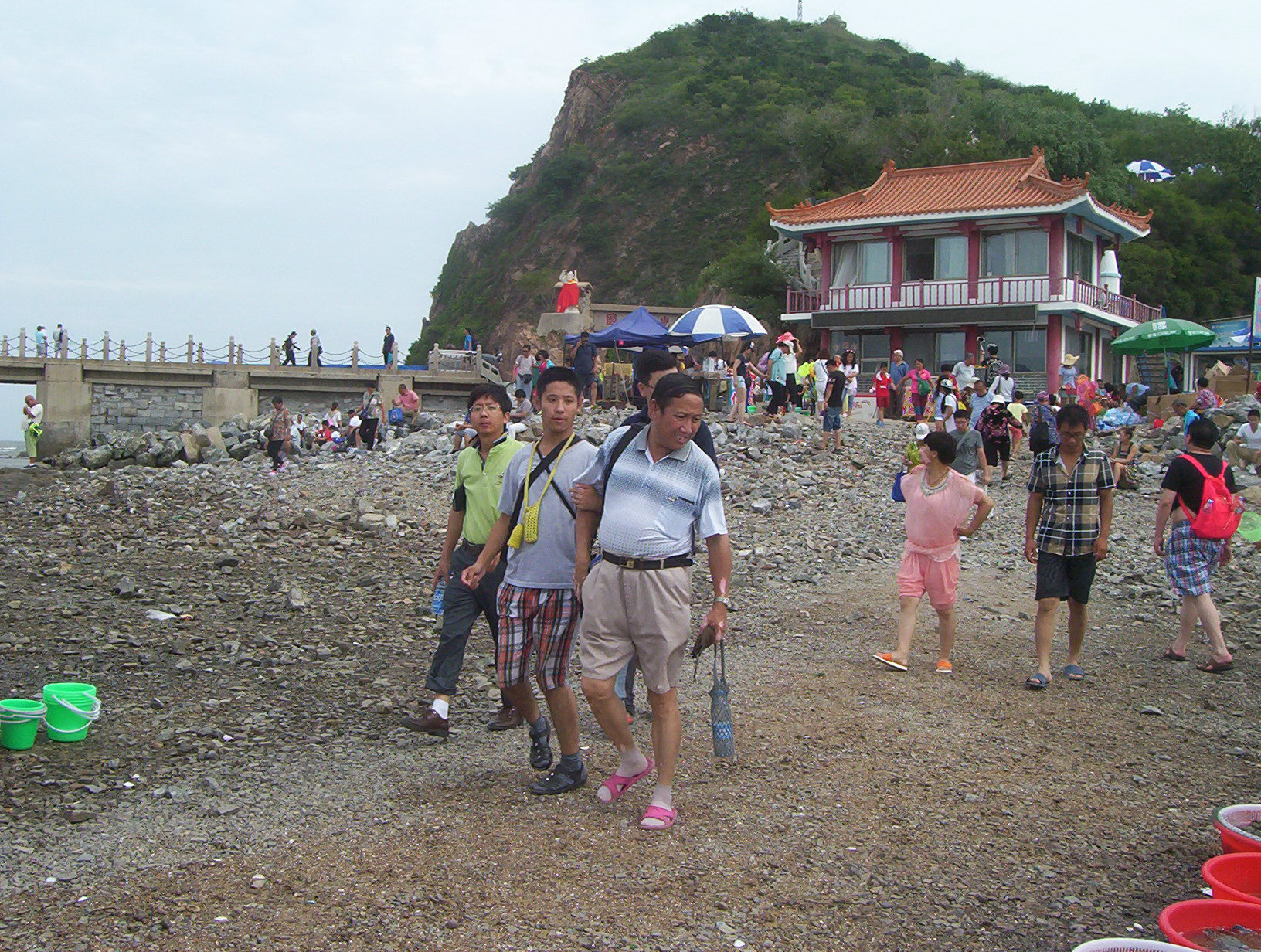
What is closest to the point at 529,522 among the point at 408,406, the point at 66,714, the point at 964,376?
the point at 66,714

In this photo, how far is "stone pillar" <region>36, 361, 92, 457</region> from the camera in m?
37.3

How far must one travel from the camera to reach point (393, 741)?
498cm

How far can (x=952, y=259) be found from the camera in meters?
29.7

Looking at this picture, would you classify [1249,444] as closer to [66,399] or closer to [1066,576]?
[1066,576]

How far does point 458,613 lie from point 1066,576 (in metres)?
3.46

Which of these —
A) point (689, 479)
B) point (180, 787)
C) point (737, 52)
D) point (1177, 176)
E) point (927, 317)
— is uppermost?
point (737, 52)

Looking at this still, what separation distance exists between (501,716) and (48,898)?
89.1 inches

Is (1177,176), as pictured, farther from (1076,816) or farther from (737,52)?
(1076,816)

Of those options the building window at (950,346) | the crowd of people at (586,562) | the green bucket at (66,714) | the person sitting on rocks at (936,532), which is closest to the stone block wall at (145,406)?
the building window at (950,346)

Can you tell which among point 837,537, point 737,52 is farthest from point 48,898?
point 737,52

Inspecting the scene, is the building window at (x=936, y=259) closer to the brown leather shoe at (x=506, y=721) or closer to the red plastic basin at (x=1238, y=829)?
the brown leather shoe at (x=506, y=721)

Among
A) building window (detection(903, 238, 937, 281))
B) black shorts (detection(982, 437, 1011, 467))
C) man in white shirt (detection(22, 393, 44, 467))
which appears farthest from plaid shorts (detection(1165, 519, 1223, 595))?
man in white shirt (detection(22, 393, 44, 467))

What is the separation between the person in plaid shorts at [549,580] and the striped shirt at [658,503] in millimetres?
330

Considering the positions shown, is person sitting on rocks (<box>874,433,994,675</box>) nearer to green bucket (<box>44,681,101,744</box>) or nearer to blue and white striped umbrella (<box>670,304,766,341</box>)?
green bucket (<box>44,681,101,744</box>)
